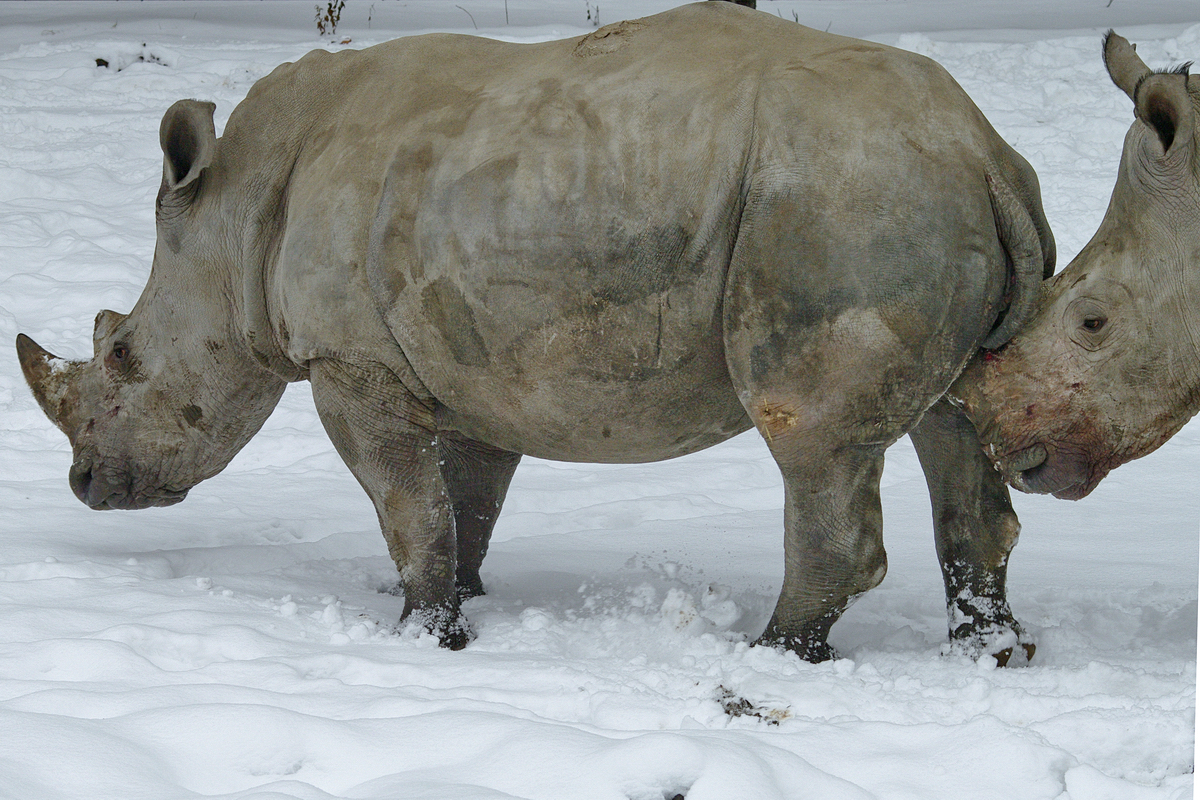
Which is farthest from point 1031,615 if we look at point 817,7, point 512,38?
point 817,7

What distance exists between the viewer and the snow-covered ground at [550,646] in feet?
9.80

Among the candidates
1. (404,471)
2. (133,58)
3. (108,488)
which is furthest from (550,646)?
(133,58)

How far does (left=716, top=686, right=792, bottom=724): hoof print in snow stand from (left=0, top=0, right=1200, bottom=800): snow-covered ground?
0.01 meters

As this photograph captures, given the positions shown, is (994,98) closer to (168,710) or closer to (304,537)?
(304,537)

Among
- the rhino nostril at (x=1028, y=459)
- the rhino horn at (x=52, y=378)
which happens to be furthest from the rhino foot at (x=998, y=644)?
the rhino horn at (x=52, y=378)

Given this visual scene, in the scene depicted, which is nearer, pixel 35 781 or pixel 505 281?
pixel 35 781

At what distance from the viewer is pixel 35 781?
289cm

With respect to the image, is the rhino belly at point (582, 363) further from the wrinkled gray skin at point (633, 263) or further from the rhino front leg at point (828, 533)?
the rhino front leg at point (828, 533)

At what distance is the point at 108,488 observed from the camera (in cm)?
503

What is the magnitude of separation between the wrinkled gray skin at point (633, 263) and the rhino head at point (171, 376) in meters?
0.02

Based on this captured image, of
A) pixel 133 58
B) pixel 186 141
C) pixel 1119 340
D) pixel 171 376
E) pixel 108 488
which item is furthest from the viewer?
pixel 133 58

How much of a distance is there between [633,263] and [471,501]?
1572mm

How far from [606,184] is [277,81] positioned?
5.22ft

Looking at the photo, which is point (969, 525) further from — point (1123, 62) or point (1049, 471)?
point (1123, 62)
